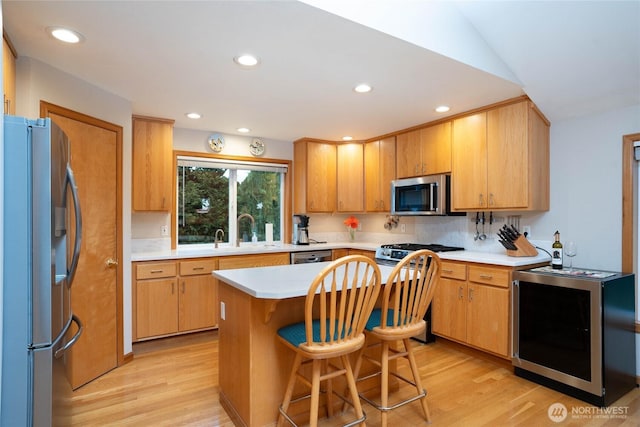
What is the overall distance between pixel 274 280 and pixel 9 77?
1.90m

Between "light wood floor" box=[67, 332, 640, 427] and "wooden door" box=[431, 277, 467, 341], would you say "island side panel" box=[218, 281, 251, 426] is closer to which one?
"light wood floor" box=[67, 332, 640, 427]

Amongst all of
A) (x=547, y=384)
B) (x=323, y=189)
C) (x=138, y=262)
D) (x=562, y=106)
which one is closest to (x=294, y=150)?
(x=323, y=189)

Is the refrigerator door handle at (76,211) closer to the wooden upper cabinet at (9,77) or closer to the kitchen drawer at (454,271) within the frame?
the wooden upper cabinet at (9,77)

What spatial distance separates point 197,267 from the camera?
11.7 feet

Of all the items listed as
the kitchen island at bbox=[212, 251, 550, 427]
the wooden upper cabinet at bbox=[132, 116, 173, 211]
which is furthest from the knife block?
the wooden upper cabinet at bbox=[132, 116, 173, 211]

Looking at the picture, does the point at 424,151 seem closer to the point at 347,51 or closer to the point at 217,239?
the point at 347,51

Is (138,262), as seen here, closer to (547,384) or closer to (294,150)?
(294,150)

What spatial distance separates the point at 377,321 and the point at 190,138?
10.2ft

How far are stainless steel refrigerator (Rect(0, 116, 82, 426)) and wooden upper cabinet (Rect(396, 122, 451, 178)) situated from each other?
10.6ft

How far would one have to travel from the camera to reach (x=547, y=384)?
2.59m

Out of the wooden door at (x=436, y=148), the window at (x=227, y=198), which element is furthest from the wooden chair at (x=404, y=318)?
the window at (x=227, y=198)

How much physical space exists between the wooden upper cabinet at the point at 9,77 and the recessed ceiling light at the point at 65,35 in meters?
0.25

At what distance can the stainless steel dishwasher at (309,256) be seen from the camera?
13.6ft

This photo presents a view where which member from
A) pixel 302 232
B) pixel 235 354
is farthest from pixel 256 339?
pixel 302 232
